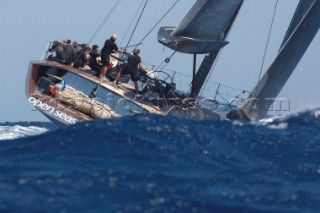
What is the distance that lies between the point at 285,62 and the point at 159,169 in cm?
1094

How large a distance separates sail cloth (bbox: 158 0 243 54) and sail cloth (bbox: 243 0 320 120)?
5.19 ft

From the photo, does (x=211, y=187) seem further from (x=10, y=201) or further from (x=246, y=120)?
(x=246, y=120)

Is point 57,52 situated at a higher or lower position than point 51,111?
higher

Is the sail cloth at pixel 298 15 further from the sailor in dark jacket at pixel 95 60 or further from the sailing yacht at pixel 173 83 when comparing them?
the sailor in dark jacket at pixel 95 60

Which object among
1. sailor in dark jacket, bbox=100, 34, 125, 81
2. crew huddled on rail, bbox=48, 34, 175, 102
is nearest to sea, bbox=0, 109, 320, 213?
crew huddled on rail, bbox=48, 34, 175, 102

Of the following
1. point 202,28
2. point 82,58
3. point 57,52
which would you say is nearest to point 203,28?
point 202,28

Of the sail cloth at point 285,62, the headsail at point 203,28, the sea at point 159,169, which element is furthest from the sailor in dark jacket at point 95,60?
the sea at point 159,169

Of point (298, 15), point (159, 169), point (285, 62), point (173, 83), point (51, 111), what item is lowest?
point (159, 169)

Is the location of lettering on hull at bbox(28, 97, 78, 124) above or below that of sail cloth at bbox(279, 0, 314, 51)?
below

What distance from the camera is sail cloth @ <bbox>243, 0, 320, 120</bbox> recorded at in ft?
65.8

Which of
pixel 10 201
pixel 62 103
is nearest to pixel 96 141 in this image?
pixel 10 201

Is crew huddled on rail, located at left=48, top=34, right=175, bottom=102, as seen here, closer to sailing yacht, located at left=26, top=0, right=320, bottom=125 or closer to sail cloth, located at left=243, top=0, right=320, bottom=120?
sailing yacht, located at left=26, top=0, right=320, bottom=125

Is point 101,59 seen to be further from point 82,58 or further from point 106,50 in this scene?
point 82,58

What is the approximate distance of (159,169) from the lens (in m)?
10.1
